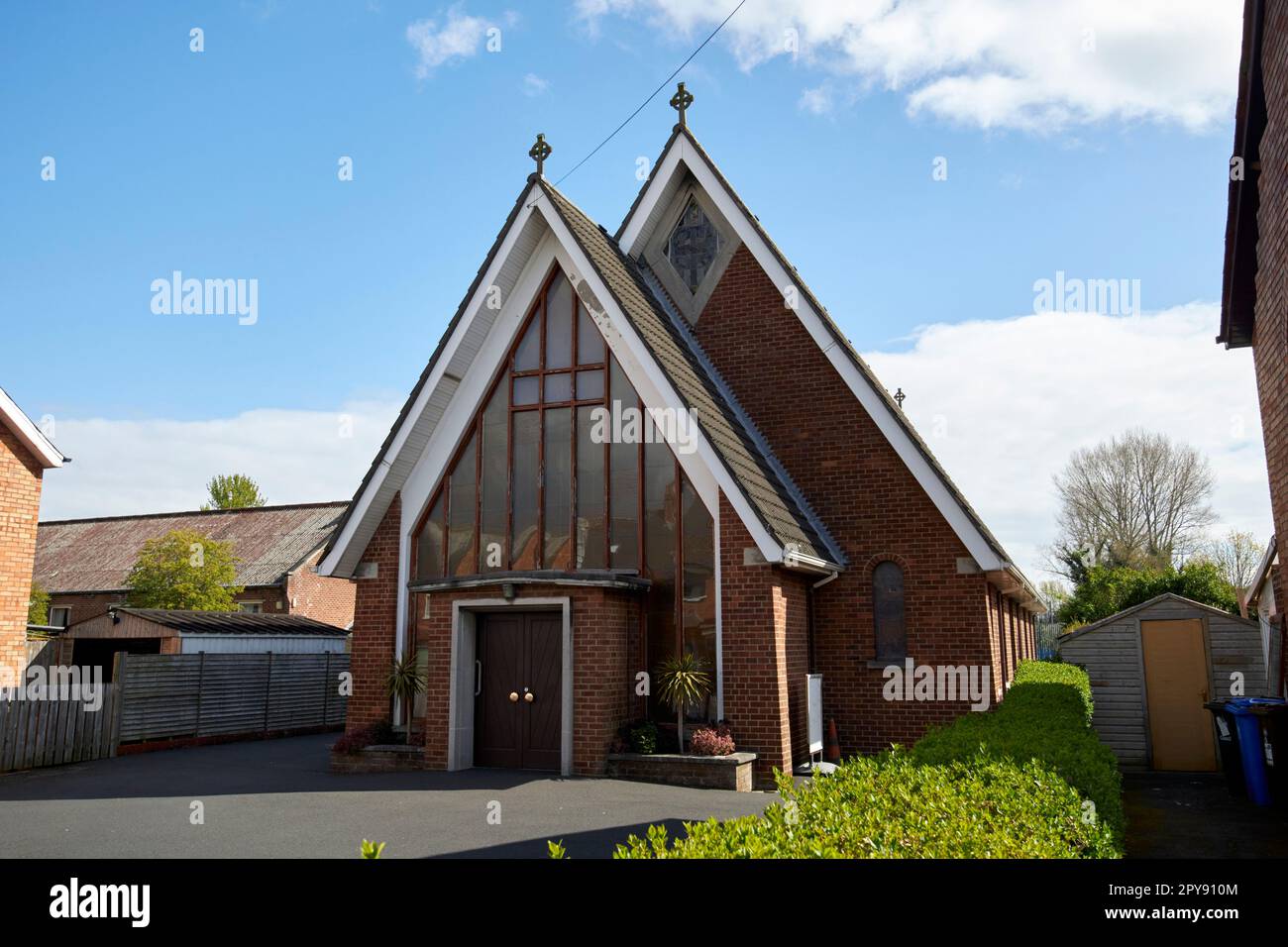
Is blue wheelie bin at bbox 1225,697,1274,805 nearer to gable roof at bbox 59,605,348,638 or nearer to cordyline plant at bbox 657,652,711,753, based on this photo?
cordyline plant at bbox 657,652,711,753

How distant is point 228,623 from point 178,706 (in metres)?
4.76

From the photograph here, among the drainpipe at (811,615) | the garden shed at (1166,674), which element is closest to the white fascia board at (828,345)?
the drainpipe at (811,615)

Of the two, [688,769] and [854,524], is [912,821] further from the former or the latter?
[854,524]

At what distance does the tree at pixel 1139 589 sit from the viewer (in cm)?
2650

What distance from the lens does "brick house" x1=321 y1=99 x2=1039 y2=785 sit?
13.0 metres

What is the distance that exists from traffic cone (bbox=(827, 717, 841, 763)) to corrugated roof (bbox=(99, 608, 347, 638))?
15798mm

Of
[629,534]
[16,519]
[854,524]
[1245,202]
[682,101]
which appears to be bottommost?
[629,534]

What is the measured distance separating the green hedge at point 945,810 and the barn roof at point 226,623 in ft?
64.8

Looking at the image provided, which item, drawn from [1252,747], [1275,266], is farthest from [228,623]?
[1275,266]

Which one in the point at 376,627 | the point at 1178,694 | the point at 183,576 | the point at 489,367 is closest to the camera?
the point at 376,627

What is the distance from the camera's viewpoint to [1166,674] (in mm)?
17047

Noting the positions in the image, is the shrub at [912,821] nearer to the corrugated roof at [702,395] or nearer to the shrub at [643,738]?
the corrugated roof at [702,395]

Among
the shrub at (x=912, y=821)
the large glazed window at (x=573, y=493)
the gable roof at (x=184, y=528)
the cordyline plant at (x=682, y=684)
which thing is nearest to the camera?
the shrub at (x=912, y=821)
